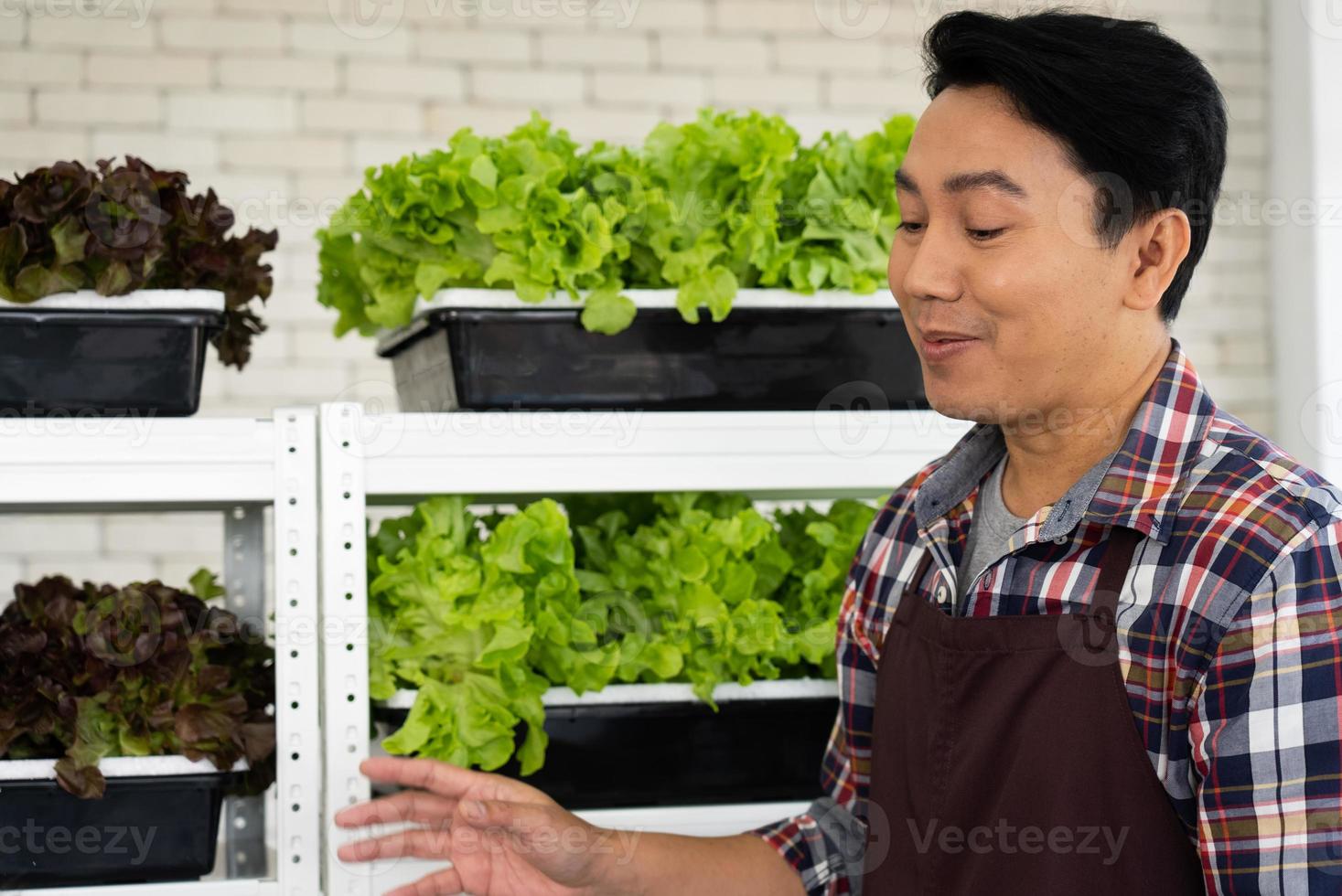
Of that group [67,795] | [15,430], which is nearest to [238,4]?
[15,430]

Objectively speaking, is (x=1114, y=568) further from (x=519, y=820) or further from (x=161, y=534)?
(x=161, y=534)

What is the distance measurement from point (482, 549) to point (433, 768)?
235 mm

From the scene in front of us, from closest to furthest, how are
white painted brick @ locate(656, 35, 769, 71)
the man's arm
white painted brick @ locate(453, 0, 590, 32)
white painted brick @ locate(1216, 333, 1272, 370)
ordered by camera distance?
the man's arm, white painted brick @ locate(453, 0, 590, 32), white painted brick @ locate(656, 35, 769, 71), white painted brick @ locate(1216, 333, 1272, 370)

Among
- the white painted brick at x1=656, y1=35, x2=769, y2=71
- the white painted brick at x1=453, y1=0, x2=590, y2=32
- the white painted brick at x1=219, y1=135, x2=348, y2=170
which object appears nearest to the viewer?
the white painted brick at x1=219, y1=135, x2=348, y2=170

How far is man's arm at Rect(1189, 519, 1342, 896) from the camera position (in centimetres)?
91

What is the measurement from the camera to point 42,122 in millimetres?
2582

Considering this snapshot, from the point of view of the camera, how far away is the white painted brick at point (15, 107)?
2.57 meters

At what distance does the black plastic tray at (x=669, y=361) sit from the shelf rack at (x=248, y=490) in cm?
19

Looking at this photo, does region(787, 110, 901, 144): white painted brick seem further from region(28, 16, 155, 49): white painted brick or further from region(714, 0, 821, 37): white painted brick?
region(28, 16, 155, 49): white painted brick

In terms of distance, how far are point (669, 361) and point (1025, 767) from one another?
0.57 meters

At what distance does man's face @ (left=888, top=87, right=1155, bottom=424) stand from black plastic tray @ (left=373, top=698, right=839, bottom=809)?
1.58 ft

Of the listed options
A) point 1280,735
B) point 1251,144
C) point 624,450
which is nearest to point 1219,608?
point 1280,735

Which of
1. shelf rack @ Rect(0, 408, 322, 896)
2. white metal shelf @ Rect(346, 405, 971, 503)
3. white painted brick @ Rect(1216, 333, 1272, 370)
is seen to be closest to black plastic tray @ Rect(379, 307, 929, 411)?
white metal shelf @ Rect(346, 405, 971, 503)

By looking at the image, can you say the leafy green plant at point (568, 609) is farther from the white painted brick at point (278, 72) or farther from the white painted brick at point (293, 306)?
the white painted brick at point (278, 72)
